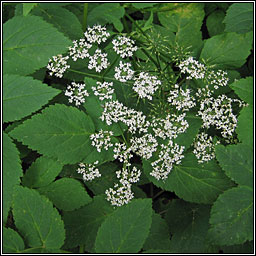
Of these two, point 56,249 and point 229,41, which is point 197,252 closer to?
point 56,249

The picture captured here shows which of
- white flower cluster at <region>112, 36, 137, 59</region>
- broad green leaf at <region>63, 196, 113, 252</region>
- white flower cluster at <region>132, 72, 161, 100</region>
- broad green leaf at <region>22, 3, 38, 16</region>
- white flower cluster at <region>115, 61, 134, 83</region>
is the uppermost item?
broad green leaf at <region>22, 3, 38, 16</region>

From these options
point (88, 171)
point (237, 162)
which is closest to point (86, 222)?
point (88, 171)

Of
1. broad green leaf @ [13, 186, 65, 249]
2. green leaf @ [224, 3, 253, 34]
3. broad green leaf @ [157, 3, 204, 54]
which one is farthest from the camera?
broad green leaf @ [157, 3, 204, 54]

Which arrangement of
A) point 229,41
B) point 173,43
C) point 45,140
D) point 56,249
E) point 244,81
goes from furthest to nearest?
1. point 173,43
2. point 229,41
3. point 244,81
4. point 45,140
5. point 56,249

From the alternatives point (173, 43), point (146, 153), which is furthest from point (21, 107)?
point (173, 43)

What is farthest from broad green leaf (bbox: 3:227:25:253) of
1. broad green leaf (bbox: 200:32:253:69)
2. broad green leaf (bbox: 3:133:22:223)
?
broad green leaf (bbox: 200:32:253:69)

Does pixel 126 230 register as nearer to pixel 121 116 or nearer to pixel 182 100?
pixel 121 116

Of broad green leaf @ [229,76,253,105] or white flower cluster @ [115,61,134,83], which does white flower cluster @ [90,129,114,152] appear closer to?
white flower cluster @ [115,61,134,83]
